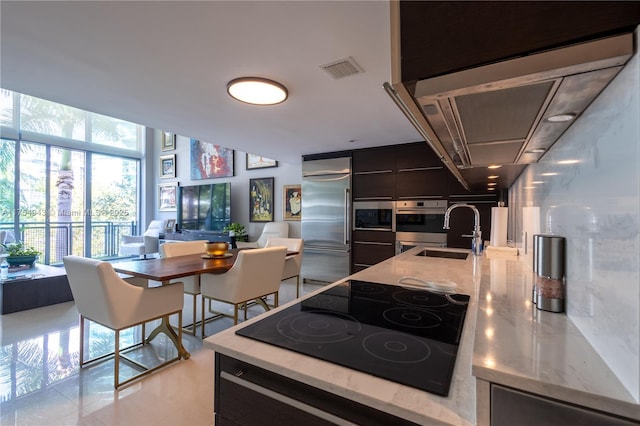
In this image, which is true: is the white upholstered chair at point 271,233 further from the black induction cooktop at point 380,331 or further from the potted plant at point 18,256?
the black induction cooktop at point 380,331

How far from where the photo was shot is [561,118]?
2.62ft

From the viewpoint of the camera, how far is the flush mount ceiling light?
2096 millimetres

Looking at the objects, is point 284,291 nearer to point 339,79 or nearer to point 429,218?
point 429,218

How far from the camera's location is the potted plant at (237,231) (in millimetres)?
5912

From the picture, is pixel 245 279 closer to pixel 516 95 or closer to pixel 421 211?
pixel 516 95

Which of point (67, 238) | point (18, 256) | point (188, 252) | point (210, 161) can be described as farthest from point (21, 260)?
point (210, 161)

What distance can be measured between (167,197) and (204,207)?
6.43 feet

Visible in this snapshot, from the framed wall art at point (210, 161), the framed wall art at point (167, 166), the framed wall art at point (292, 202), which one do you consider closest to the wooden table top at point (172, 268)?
the framed wall art at point (292, 202)

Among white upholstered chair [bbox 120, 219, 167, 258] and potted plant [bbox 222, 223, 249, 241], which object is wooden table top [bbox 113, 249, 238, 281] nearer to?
potted plant [bbox 222, 223, 249, 241]

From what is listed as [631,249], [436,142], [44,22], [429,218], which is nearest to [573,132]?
[436,142]

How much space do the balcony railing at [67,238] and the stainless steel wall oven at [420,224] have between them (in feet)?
23.6

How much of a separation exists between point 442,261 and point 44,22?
2.80 metres

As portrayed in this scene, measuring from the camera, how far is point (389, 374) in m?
0.61

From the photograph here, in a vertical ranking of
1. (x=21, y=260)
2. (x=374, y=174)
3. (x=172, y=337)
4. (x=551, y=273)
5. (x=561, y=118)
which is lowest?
(x=172, y=337)
